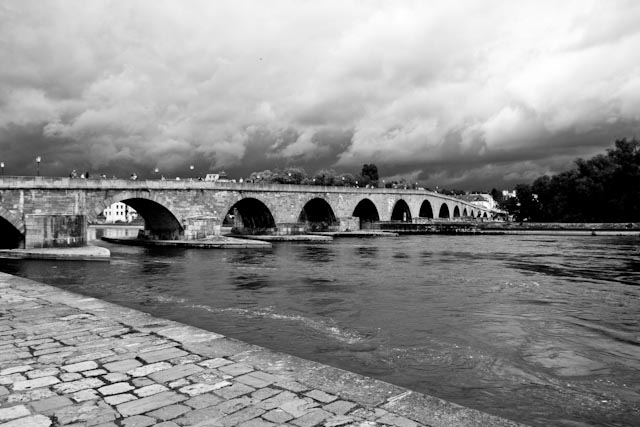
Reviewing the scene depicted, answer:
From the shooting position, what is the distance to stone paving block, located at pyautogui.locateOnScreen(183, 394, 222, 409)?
416cm

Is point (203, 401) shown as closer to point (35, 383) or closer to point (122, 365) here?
point (122, 365)

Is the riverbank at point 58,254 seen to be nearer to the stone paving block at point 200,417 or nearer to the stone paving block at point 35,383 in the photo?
the stone paving block at point 35,383

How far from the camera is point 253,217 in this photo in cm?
4791

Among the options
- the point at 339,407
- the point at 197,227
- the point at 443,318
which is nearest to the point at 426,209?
the point at 197,227

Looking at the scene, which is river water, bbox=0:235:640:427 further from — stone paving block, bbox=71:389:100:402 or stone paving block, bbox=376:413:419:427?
stone paving block, bbox=71:389:100:402

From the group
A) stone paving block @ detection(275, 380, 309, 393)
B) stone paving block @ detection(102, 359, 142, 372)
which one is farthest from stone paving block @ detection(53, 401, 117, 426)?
stone paving block @ detection(275, 380, 309, 393)

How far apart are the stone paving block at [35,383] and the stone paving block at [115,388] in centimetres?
58

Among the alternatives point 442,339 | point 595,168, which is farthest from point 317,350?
point 595,168

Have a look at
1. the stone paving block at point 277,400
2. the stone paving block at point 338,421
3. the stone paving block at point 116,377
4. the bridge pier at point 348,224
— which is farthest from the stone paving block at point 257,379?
the bridge pier at point 348,224

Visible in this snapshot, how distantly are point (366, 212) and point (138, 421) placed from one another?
63.9 meters

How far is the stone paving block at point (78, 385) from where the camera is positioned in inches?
178

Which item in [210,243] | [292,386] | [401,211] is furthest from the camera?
[401,211]

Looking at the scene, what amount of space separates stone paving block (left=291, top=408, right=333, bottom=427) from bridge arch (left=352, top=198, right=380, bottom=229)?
58796 mm

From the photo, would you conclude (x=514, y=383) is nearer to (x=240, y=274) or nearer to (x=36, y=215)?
(x=240, y=274)
